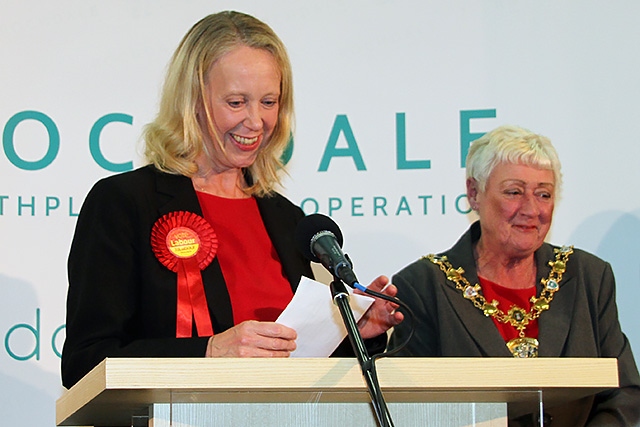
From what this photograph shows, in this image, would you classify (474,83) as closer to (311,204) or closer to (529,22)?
(529,22)

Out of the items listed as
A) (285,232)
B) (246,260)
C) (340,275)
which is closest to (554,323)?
(285,232)

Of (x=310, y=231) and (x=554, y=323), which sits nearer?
(x=310, y=231)

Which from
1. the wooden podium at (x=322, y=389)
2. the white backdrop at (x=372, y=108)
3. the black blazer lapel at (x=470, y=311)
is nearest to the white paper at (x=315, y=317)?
the wooden podium at (x=322, y=389)

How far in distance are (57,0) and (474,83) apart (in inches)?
63.4

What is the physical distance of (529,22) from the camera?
394 cm

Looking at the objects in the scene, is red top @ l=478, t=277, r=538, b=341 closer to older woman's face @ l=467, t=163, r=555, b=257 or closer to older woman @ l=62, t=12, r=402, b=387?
older woman's face @ l=467, t=163, r=555, b=257

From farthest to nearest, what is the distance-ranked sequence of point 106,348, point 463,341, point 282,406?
point 463,341
point 106,348
point 282,406

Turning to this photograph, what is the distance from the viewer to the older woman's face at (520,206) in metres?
3.45

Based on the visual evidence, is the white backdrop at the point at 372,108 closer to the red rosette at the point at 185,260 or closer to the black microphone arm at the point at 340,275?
the red rosette at the point at 185,260

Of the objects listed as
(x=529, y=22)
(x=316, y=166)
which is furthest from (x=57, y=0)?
(x=529, y=22)

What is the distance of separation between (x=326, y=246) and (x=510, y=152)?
5.68ft

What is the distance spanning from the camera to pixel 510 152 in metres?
3.47

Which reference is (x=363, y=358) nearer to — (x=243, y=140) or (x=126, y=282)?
(x=126, y=282)

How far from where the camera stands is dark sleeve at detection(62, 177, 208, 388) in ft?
7.30
